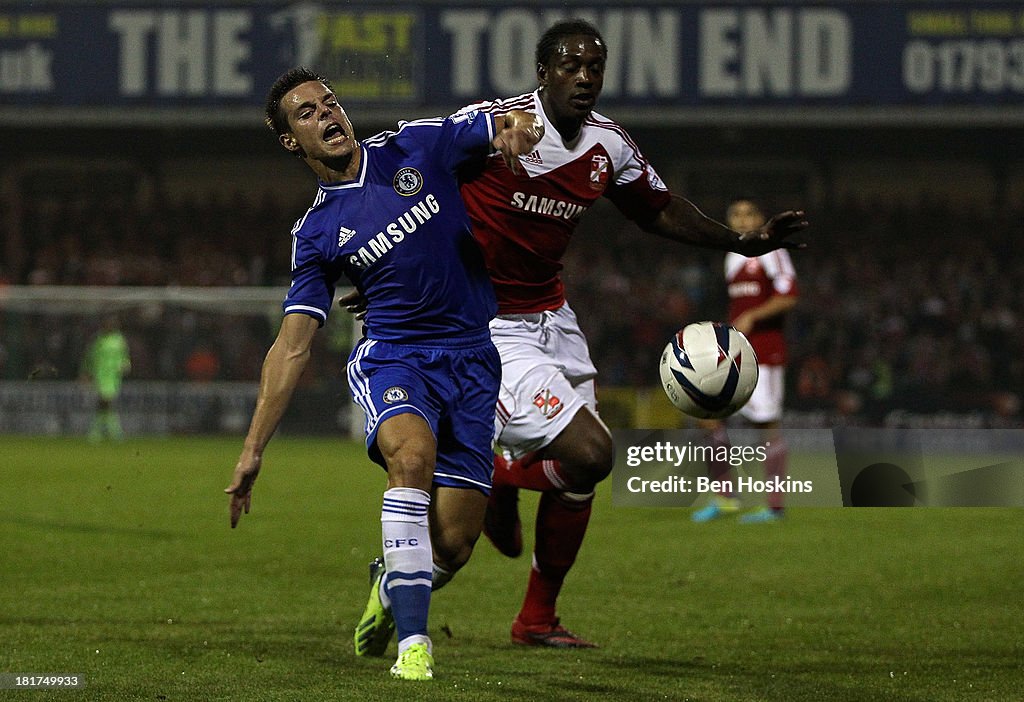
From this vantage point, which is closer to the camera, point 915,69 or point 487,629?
point 487,629

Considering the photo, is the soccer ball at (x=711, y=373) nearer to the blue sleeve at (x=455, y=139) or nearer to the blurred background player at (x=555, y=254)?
the blurred background player at (x=555, y=254)

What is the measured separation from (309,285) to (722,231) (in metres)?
1.73

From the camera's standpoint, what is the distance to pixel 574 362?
6.16 m

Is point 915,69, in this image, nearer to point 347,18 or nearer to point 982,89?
point 982,89

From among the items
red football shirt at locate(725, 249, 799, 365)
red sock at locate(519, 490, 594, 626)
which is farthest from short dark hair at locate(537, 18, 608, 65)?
red football shirt at locate(725, 249, 799, 365)

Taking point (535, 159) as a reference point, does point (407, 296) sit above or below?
below

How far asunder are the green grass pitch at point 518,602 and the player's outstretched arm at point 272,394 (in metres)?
0.63

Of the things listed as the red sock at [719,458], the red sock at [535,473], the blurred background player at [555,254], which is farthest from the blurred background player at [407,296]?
the red sock at [719,458]

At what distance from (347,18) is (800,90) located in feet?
21.8

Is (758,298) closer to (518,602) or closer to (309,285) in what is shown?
(518,602)

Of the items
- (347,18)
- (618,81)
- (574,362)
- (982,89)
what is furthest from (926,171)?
(574,362)

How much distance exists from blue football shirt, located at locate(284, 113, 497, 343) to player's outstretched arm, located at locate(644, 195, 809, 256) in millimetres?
1013

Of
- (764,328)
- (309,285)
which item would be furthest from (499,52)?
(309,285)

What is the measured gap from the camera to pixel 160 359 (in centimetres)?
2075
